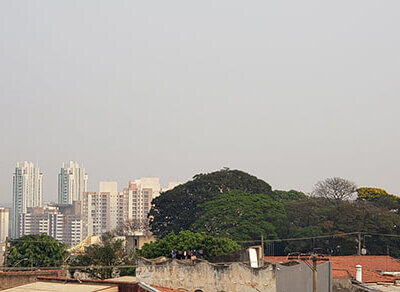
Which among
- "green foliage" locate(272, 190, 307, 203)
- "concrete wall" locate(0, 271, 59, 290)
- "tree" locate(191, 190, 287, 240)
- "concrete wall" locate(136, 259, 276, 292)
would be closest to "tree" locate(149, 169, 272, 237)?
"tree" locate(191, 190, 287, 240)

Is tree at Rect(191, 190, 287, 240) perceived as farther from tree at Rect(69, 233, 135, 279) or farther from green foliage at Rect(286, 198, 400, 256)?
tree at Rect(69, 233, 135, 279)

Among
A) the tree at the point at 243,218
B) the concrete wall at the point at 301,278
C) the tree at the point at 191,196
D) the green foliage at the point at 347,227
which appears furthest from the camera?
the tree at the point at 191,196

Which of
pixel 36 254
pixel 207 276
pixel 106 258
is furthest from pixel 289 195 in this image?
pixel 207 276

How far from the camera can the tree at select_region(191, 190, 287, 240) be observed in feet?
218

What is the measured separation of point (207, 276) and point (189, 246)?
2495 centimetres

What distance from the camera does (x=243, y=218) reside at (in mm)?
68875

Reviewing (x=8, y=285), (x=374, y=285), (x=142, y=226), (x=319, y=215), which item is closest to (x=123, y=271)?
(x=8, y=285)

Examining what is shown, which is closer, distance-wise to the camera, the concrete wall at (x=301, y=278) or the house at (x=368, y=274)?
the concrete wall at (x=301, y=278)

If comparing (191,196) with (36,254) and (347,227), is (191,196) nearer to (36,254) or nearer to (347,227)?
(347,227)

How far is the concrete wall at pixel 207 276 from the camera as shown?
2244cm

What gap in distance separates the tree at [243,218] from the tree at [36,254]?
19268 millimetres

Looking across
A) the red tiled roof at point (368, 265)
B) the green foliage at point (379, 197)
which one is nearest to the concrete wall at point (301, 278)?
the red tiled roof at point (368, 265)

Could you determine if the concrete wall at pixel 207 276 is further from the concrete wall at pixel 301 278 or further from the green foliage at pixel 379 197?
the green foliage at pixel 379 197

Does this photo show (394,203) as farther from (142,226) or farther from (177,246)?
(142,226)
